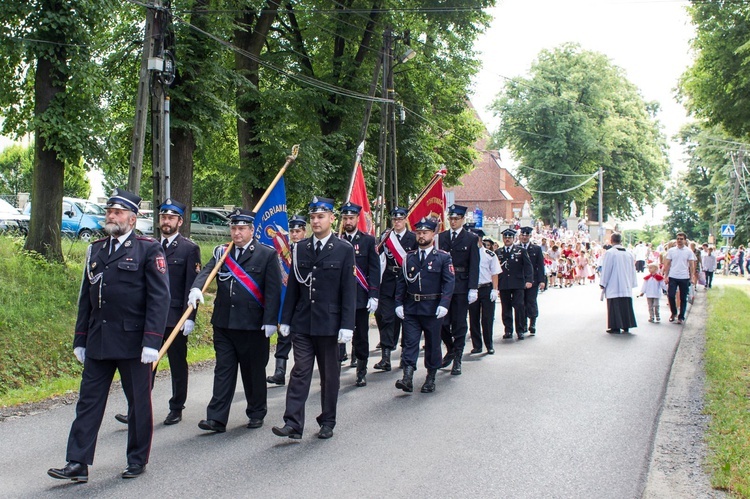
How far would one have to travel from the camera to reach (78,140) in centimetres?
1498

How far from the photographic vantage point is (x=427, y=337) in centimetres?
980

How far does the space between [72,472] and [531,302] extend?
11.2 meters

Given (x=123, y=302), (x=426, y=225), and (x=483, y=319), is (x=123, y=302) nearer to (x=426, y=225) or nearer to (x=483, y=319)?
(x=426, y=225)

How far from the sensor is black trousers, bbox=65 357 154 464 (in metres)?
5.95

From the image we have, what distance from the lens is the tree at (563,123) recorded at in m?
62.5

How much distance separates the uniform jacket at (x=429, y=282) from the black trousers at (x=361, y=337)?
2.29ft

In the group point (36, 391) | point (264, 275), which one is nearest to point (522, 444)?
point (264, 275)

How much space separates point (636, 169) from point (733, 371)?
207ft

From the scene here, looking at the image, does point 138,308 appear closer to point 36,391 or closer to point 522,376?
point 36,391

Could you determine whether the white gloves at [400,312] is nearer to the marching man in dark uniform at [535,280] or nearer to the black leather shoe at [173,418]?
the black leather shoe at [173,418]

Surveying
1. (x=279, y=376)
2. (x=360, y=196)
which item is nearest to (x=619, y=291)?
(x=360, y=196)

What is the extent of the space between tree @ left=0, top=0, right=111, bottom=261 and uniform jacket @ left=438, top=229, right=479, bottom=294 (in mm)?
7460

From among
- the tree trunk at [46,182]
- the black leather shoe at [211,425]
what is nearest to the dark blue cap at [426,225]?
the black leather shoe at [211,425]

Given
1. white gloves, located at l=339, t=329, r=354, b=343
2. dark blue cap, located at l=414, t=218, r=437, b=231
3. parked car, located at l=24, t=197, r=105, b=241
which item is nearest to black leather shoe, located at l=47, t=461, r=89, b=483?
white gloves, located at l=339, t=329, r=354, b=343
